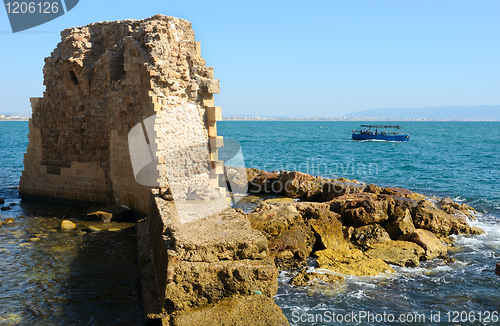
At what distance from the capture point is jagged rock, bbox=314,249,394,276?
8344mm

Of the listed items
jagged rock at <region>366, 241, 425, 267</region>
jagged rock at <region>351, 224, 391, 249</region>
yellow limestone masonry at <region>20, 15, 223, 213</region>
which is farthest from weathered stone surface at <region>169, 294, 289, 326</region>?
yellow limestone masonry at <region>20, 15, 223, 213</region>

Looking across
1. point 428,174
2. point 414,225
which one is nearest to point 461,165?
point 428,174

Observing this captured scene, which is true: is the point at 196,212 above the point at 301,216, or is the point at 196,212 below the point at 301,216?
above

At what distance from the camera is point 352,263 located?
8641 mm

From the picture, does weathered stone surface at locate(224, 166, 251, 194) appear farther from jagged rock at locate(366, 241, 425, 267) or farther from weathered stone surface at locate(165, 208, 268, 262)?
weathered stone surface at locate(165, 208, 268, 262)

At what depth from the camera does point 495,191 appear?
1956cm

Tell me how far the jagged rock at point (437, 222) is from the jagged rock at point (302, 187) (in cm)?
443

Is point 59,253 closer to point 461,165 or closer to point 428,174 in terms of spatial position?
point 428,174

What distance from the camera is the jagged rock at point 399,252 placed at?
8953 mm

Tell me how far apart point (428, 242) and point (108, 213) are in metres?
8.06

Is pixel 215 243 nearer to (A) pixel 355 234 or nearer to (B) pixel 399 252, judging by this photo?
(A) pixel 355 234

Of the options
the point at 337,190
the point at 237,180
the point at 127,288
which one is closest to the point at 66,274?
the point at 127,288

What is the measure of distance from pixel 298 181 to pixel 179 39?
7316 millimetres

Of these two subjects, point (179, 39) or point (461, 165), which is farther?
point (461, 165)
